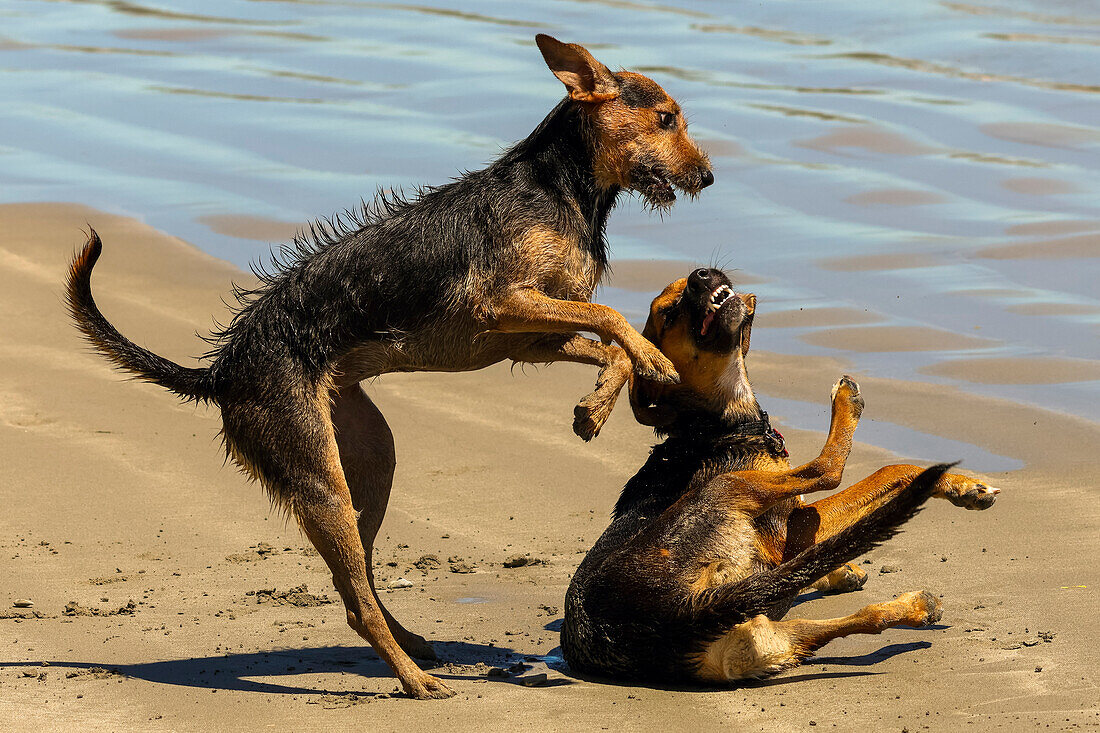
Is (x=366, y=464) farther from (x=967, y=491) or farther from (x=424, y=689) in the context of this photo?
(x=967, y=491)

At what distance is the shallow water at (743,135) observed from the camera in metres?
12.1

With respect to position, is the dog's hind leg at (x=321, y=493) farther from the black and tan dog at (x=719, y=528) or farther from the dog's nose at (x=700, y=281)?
the dog's nose at (x=700, y=281)

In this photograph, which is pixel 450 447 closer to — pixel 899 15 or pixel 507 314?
pixel 507 314

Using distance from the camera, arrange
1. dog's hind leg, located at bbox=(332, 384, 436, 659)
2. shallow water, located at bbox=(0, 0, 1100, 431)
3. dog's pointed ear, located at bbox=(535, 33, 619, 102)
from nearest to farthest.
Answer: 1. dog's pointed ear, located at bbox=(535, 33, 619, 102)
2. dog's hind leg, located at bbox=(332, 384, 436, 659)
3. shallow water, located at bbox=(0, 0, 1100, 431)

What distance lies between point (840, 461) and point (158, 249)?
870 centimetres

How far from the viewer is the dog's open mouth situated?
22.7 feet

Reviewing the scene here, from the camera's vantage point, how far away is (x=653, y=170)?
6645 mm

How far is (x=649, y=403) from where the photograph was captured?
733cm

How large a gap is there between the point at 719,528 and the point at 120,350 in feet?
9.18

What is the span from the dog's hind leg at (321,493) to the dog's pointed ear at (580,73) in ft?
5.61

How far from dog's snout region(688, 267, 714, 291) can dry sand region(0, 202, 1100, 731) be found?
Result: 1758 mm

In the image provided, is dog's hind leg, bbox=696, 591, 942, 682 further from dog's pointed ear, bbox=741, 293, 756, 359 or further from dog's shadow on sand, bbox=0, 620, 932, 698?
dog's pointed ear, bbox=741, 293, 756, 359

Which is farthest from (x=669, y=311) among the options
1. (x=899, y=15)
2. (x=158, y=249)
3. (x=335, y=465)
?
(x=899, y=15)

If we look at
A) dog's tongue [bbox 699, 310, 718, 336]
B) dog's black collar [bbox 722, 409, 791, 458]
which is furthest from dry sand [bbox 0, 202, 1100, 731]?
dog's tongue [bbox 699, 310, 718, 336]
